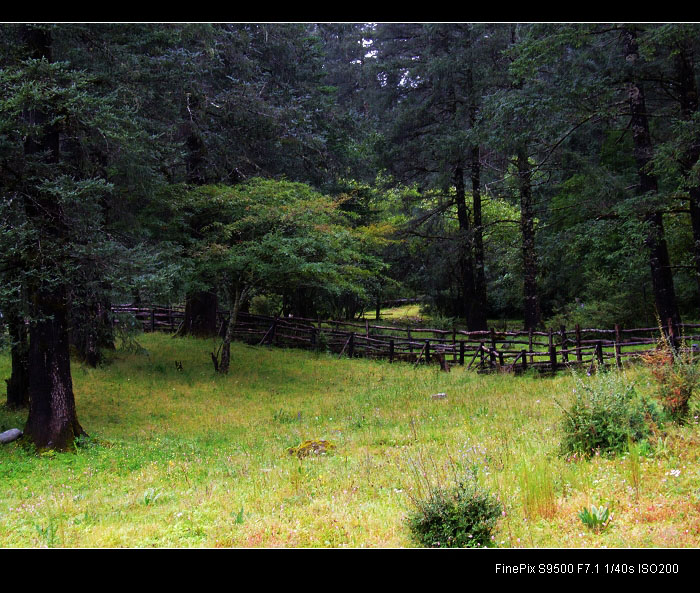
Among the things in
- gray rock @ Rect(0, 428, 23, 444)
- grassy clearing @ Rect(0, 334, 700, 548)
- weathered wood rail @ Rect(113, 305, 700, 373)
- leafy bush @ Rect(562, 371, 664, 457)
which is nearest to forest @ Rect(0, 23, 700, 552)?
gray rock @ Rect(0, 428, 23, 444)

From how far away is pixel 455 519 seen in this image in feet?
15.3

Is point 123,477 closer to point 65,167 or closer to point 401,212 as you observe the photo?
point 65,167

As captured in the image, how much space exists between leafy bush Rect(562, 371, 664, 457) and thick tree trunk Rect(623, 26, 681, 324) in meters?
8.36

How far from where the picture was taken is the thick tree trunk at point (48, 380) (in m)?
10.1

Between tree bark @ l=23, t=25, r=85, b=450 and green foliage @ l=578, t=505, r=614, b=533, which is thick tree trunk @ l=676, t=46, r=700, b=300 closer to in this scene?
green foliage @ l=578, t=505, r=614, b=533

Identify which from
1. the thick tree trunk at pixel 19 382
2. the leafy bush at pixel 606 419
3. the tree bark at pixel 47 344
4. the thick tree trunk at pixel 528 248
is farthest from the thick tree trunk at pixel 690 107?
the thick tree trunk at pixel 19 382

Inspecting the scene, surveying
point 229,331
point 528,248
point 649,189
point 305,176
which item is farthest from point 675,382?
point 305,176

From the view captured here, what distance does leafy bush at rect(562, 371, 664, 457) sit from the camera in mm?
6742

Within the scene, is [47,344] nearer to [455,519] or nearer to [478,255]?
[455,519]

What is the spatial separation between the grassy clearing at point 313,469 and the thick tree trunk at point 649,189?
397cm

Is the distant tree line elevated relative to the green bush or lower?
elevated

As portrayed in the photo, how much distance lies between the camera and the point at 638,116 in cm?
1462
